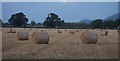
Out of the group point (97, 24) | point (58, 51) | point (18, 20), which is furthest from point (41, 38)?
point (97, 24)

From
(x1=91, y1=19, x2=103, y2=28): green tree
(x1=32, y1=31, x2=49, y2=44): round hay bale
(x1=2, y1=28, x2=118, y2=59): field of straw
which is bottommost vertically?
(x1=91, y1=19, x2=103, y2=28): green tree

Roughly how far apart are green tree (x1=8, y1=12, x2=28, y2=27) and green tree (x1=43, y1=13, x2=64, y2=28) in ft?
34.7

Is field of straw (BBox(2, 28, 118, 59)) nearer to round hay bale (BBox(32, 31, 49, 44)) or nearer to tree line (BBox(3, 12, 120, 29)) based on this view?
round hay bale (BBox(32, 31, 49, 44))

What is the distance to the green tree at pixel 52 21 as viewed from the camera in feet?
522

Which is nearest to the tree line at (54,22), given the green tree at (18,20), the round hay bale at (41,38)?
the green tree at (18,20)

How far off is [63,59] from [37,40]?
9719mm

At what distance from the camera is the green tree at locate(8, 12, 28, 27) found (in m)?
150

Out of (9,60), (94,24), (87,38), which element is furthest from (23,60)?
(94,24)

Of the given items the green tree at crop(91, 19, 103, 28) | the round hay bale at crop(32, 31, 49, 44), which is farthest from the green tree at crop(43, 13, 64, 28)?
the round hay bale at crop(32, 31, 49, 44)

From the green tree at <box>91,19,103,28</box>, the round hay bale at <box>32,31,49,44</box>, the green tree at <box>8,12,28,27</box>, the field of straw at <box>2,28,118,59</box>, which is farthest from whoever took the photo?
the green tree at <box>91,19,103,28</box>

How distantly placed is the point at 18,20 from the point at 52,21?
773 inches

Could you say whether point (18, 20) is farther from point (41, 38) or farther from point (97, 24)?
point (41, 38)

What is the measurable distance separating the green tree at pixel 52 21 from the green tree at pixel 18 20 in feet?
34.7

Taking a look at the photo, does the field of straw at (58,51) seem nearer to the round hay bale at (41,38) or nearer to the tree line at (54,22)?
the round hay bale at (41,38)
